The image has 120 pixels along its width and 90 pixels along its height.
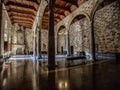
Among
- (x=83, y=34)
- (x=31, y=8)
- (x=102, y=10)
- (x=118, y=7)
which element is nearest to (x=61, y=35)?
(x=83, y=34)

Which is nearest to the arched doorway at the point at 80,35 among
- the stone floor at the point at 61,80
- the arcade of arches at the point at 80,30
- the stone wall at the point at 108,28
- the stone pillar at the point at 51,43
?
the arcade of arches at the point at 80,30

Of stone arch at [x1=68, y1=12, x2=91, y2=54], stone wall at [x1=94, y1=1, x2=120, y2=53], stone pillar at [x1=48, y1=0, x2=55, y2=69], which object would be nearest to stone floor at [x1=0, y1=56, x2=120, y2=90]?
stone pillar at [x1=48, y1=0, x2=55, y2=69]

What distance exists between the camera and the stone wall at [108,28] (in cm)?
1028

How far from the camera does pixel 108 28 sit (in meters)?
11.2

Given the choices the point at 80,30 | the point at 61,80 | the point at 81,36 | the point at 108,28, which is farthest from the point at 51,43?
the point at 80,30

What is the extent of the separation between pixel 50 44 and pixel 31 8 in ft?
29.9

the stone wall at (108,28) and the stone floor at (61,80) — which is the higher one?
the stone wall at (108,28)

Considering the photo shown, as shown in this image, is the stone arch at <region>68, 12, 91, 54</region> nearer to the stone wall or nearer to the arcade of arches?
the arcade of arches

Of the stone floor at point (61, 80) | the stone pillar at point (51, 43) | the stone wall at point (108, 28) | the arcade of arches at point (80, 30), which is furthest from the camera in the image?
the stone wall at point (108, 28)

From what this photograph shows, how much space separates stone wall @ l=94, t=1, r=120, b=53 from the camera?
33.7 ft

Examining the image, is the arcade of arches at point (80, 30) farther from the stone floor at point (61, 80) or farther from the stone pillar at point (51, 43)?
the stone floor at point (61, 80)

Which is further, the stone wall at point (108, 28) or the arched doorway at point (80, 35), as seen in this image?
the arched doorway at point (80, 35)

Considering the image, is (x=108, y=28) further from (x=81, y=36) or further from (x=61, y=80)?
(x=61, y=80)

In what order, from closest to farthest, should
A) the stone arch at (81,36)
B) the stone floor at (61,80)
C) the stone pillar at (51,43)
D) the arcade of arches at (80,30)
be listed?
the stone floor at (61,80), the stone pillar at (51,43), the arcade of arches at (80,30), the stone arch at (81,36)
